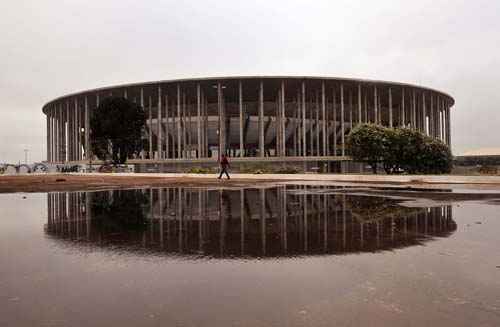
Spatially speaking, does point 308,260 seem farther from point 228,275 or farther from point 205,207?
point 205,207

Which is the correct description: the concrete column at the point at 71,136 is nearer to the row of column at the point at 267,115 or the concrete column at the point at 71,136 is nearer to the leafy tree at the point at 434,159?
the row of column at the point at 267,115

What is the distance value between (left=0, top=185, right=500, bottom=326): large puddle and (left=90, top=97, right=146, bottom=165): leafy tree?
135ft

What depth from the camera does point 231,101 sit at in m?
64.8

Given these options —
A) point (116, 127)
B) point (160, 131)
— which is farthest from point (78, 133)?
point (116, 127)

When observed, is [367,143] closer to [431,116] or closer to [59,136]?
[431,116]

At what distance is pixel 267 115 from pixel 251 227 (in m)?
57.7

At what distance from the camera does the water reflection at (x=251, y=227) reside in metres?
6.30

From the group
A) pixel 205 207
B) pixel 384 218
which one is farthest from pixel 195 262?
pixel 205 207

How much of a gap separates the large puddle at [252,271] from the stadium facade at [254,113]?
47.6m

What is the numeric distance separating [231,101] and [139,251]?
2360 inches

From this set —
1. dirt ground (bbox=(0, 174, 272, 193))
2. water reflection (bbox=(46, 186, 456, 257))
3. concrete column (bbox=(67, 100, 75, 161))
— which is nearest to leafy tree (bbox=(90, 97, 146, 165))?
dirt ground (bbox=(0, 174, 272, 193))

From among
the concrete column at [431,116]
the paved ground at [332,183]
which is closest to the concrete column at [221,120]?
the paved ground at [332,183]

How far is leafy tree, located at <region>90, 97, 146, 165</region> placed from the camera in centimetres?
4825

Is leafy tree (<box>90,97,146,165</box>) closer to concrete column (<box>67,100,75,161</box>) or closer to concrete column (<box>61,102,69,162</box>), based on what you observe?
concrete column (<box>67,100,75,161</box>)
